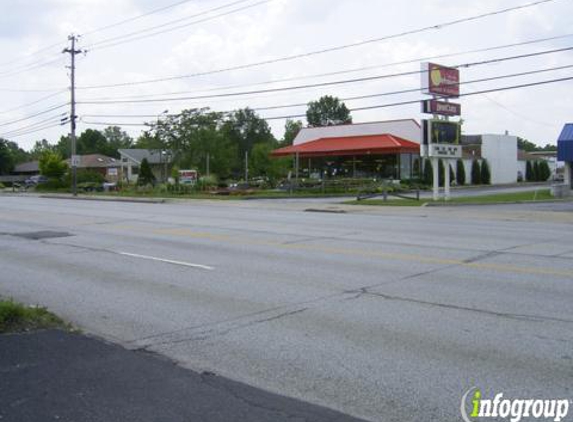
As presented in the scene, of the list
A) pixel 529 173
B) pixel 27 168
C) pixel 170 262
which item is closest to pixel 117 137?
pixel 27 168

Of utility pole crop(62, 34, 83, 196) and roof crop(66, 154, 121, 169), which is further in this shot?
roof crop(66, 154, 121, 169)

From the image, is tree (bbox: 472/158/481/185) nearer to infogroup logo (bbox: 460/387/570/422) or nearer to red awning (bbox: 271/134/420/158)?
red awning (bbox: 271/134/420/158)

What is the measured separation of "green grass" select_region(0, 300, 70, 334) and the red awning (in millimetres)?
48542

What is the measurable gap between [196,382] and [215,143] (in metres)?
68.4

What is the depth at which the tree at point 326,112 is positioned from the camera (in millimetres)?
123938

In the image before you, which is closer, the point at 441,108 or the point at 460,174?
the point at 441,108

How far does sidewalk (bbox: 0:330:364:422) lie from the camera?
15.1 ft

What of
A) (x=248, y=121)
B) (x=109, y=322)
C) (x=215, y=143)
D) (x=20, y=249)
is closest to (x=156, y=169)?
(x=215, y=143)

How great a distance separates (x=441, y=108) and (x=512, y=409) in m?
30.1

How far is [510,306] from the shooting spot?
7961mm

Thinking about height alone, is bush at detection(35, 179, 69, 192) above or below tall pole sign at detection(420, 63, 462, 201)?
below

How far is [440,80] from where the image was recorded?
1307 inches

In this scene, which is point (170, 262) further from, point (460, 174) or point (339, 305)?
point (460, 174)

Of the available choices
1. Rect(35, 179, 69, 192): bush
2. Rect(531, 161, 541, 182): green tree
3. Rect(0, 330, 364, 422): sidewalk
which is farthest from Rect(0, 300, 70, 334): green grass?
Rect(531, 161, 541, 182): green tree
